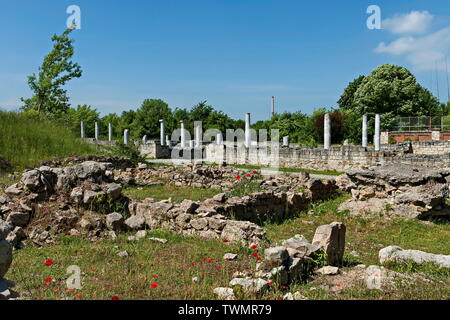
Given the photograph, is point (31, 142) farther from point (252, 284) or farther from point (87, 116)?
point (87, 116)

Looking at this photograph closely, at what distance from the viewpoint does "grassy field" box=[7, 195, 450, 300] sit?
13.5 ft

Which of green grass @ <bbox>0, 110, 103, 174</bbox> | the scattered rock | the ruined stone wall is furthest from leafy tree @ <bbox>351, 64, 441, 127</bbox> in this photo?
the scattered rock

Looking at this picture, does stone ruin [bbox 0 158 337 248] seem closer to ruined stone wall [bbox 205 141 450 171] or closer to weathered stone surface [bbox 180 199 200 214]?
weathered stone surface [bbox 180 199 200 214]

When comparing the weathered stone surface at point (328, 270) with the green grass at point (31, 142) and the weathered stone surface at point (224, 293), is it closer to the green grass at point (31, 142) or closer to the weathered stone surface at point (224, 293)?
the weathered stone surface at point (224, 293)

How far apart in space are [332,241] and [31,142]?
13.0 metres

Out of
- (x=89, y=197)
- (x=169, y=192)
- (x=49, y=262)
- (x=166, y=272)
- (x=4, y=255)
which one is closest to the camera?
(x=4, y=255)

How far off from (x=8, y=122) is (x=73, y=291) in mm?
13574

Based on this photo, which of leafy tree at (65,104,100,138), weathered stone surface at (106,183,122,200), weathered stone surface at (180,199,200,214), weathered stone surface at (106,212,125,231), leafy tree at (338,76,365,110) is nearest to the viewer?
weathered stone surface at (106,212,125,231)

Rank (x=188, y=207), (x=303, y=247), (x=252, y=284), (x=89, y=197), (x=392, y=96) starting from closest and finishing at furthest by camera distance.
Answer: (x=252, y=284) < (x=303, y=247) < (x=89, y=197) < (x=188, y=207) < (x=392, y=96)

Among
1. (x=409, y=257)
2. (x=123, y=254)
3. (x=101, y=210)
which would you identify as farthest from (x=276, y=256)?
(x=101, y=210)

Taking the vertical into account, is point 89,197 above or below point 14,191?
below

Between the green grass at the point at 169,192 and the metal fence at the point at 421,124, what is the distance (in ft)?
111

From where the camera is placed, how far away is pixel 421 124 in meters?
39.1

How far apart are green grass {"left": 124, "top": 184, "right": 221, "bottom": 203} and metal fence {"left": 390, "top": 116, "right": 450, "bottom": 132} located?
3382 centimetres
